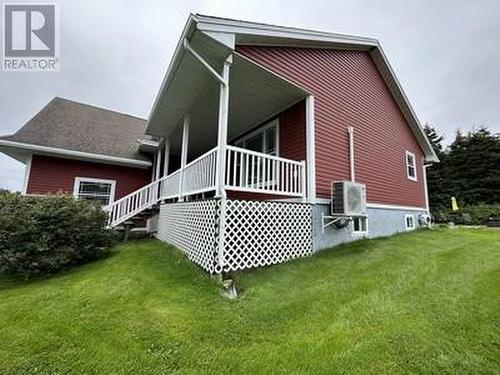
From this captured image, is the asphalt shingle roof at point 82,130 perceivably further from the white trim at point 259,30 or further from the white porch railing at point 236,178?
the white trim at point 259,30

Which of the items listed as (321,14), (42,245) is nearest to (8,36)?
(42,245)

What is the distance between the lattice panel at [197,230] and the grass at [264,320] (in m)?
0.30

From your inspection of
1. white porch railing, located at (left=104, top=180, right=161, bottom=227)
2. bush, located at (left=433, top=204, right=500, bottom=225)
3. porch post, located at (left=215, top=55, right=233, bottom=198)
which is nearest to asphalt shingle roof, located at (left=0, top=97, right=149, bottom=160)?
white porch railing, located at (left=104, top=180, right=161, bottom=227)

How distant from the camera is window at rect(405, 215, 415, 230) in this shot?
9984mm

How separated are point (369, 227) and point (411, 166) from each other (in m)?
4.96

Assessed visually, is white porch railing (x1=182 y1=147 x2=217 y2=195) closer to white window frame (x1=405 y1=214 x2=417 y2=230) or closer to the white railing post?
the white railing post

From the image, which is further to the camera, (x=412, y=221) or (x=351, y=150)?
(x=412, y=221)

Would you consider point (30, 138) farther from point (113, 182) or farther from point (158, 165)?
point (158, 165)

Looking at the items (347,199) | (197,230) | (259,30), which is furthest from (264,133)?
(197,230)

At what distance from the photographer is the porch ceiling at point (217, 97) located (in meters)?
5.79

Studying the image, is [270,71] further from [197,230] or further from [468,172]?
[468,172]

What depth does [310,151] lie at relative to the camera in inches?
253

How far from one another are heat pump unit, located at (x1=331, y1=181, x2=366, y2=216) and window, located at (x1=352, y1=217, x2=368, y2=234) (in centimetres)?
102

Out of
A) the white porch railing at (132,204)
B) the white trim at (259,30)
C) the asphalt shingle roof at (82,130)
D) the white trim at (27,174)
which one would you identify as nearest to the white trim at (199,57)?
the white trim at (259,30)
